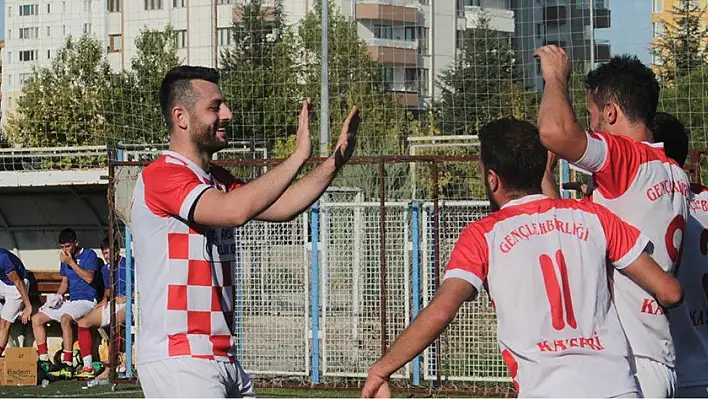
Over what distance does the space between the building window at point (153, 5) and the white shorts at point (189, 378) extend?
2312 centimetres

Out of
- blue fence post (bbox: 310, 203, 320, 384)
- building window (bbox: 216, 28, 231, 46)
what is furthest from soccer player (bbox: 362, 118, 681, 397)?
building window (bbox: 216, 28, 231, 46)

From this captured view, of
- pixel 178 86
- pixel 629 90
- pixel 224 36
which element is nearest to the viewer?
pixel 629 90

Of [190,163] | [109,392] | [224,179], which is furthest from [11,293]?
[190,163]

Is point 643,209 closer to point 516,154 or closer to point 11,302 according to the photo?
point 516,154

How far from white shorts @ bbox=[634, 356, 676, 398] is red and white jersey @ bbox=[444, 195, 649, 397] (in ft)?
1.55

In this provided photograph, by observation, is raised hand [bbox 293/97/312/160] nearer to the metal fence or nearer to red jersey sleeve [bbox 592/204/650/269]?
red jersey sleeve [bbox 592/204/650/269]

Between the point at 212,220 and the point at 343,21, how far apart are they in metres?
21.6

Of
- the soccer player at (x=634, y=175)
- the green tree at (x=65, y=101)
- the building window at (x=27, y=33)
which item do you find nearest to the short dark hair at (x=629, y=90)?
the soccer player at (x=634, y=175)

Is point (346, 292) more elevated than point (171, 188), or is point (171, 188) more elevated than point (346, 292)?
point (171, 188)

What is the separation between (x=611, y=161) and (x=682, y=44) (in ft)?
53.8

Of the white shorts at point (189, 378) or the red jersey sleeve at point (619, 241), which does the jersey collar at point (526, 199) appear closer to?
the red jersey sleeve at point (619, 241)

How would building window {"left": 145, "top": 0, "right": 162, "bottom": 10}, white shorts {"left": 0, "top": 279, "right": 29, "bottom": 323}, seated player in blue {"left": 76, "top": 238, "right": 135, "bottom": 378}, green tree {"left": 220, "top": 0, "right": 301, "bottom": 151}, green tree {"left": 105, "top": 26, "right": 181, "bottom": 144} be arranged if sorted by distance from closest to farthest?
seated player in blue {"left": 76, "top": 238, "right": 135, "bottom": 378} < white shorts {"left": 0, "top": 279, "right": 29, "bottom": 323} < green tree {"left": 220, "top": 0, "right": 301, "bottom": 151} < green tree {"left": 105, "top": 26, "right": 181, "bottom": 144} < building window {"left": 145, "top": 0, "right": 162, "bottom": 10}

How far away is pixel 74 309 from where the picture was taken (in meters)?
14.5

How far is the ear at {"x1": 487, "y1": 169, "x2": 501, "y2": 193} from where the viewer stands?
3805 mm
